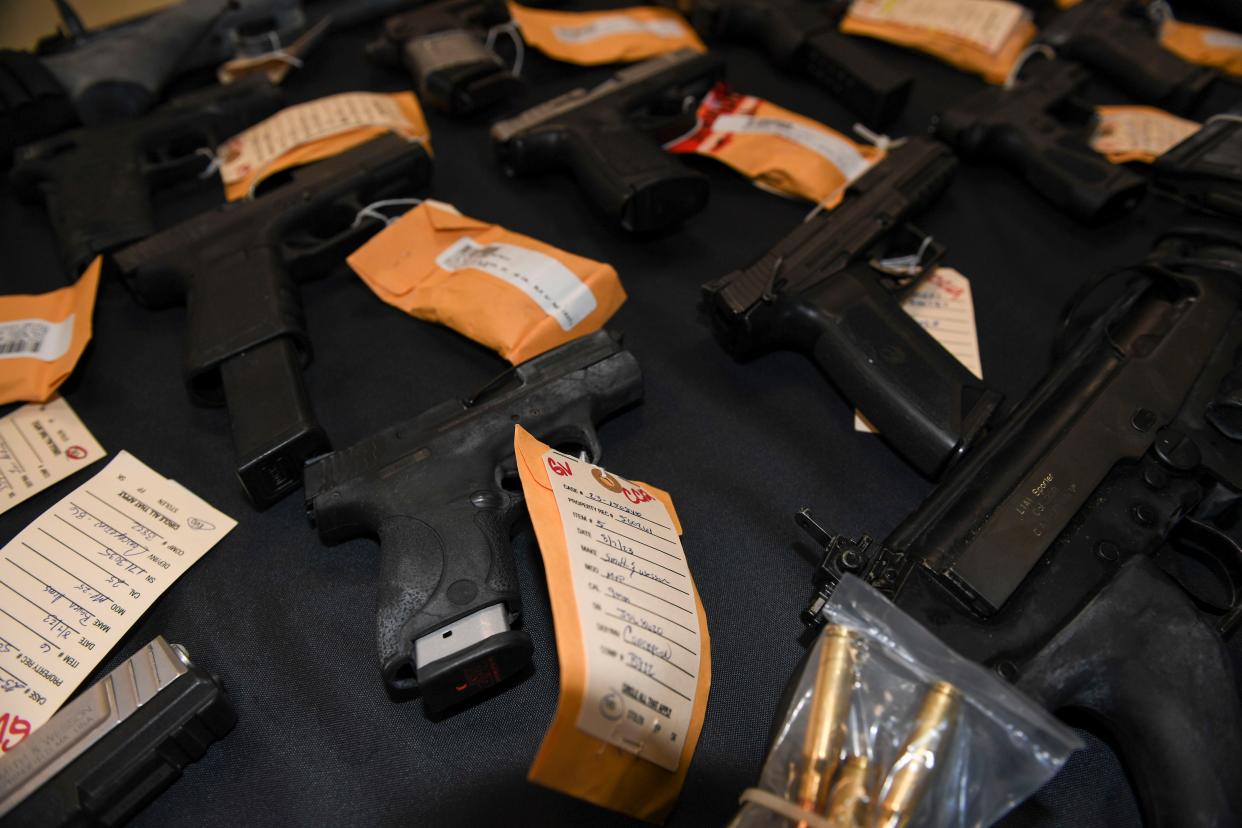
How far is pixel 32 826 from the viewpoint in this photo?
0.83 metres

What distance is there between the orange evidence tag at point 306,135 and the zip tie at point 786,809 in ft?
4.75

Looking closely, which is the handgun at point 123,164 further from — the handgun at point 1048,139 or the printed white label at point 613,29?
the handgun at point 1048,139

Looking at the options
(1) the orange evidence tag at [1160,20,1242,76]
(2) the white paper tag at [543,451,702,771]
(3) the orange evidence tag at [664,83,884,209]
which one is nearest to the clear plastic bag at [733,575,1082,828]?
(2) the white paper tag at [543,451,702,771]

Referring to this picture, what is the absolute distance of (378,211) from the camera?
1.62 metres

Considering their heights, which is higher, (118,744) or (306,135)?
(306,135)

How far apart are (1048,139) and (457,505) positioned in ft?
4.89

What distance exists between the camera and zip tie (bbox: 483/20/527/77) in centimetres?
196

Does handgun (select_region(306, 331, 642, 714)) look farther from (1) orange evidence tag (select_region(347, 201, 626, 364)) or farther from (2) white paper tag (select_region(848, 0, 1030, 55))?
(2) white paper tag (select_region(848, 0, 1030, 55))

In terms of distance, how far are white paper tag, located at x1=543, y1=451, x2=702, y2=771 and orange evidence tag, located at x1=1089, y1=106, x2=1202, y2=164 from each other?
4.58 ft

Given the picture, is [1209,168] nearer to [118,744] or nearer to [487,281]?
[487,281]

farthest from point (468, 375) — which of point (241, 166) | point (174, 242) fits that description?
point (241, 166)

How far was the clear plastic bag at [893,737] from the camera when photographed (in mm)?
732

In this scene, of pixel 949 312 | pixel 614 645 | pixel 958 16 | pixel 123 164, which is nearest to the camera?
pixel 614 645

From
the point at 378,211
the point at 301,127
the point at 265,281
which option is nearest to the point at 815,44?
the point at 378,211
